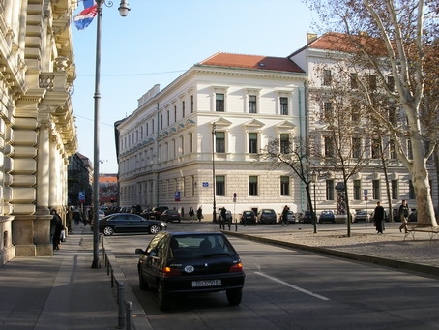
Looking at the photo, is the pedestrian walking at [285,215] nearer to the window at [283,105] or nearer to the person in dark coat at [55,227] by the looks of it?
the window at [283,105]

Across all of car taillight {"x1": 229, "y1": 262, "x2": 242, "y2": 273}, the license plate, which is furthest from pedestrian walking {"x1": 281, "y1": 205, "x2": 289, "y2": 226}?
the license plate

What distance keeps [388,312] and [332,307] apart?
38.9 inches

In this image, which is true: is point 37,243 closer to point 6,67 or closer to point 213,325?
point 6,67

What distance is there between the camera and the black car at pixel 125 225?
32719 millimetres

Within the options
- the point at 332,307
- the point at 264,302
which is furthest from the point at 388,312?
the point at 264,302

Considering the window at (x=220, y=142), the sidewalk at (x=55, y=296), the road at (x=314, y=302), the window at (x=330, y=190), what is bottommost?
the road at (x=314, y=302)

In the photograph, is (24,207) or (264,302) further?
(24,207)

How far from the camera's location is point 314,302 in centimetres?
956

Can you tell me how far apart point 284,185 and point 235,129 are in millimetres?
8647

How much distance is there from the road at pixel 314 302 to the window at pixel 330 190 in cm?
4407

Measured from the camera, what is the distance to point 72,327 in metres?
7.86

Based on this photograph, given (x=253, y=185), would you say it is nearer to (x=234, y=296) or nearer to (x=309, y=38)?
(x=309, y=38)

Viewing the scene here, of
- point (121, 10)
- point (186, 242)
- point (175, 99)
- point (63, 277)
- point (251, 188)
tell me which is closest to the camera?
point (186, 242)

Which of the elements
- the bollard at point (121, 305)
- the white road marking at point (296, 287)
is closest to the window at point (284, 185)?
the white road marking at point (296, 287)
